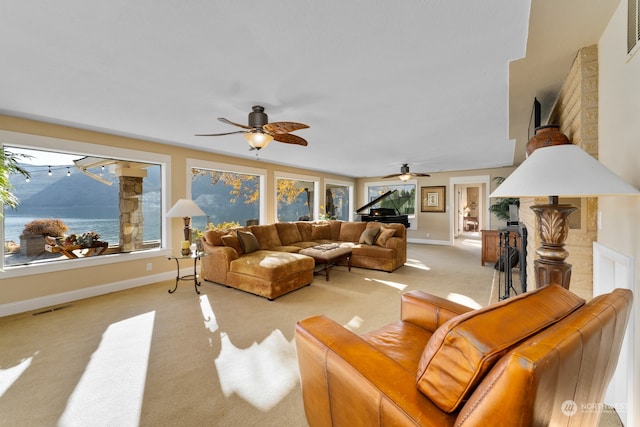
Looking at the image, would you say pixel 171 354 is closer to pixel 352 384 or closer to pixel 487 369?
pixel 352 384

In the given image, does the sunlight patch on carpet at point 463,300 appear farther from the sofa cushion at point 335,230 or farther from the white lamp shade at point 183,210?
the white lamp shade at point 183,210

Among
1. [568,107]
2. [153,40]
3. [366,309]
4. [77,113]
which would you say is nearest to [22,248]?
[77,113]

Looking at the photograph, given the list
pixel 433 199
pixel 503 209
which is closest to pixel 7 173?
pixel 503 209

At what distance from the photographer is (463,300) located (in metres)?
3.37

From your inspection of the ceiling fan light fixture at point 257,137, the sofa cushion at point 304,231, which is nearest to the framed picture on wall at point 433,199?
the sofa cushion at point 304,231

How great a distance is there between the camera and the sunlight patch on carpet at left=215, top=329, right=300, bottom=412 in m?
1.72

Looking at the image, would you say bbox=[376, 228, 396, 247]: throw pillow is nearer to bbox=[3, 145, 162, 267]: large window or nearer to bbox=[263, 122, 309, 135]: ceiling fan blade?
bbox=[263, 122, 309, 135]: ceiling fan blade

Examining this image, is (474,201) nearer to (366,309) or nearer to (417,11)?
(366,309)

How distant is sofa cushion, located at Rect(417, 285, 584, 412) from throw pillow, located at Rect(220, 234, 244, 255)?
378cm

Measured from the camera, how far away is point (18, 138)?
3.06m

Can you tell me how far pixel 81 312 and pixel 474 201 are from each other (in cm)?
1303

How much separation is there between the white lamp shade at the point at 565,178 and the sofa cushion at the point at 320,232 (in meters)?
5.05

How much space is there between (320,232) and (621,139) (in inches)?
204

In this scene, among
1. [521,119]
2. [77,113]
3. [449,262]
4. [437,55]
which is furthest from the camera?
[449,262]
